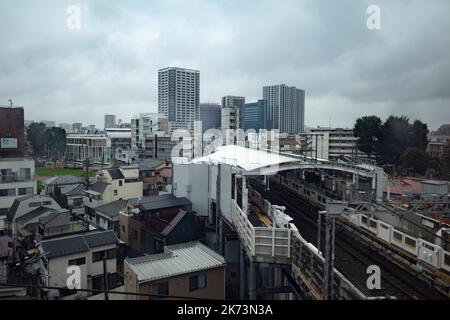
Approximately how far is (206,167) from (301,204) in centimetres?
232

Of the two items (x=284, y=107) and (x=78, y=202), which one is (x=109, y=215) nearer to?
(x=78, y=202)

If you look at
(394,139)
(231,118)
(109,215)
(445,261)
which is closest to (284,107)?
(231,118)

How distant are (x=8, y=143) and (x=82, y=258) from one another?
308 centimetres

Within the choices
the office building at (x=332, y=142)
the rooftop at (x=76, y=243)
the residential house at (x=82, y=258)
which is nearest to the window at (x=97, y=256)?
the residential house at (x=82, y=258)

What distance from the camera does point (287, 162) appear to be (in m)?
6.55

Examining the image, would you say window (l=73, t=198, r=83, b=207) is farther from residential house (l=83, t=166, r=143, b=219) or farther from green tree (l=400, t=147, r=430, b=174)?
green tree (l=400, t=147, r=430, b=174)

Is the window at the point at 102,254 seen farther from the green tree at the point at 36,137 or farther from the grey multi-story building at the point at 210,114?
the grey multi-story building at the point at 210,114

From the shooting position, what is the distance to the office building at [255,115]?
18364mm

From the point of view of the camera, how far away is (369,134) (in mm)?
13414

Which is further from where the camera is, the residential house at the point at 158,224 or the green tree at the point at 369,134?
the green tree at the point at 369,134

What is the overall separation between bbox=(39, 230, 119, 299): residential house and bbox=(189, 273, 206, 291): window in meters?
2.04

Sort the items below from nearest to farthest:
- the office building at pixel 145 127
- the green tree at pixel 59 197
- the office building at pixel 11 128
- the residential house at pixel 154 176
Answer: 1. the office building at pixel 11 128
2. the green tree at pixel 59 197
3. the residential house at pixel 154 176
4. the office building at pixel 145 127

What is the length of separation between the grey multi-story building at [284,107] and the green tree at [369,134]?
3.57m
